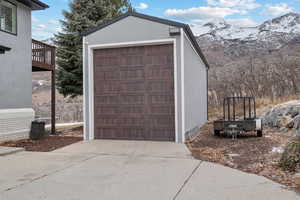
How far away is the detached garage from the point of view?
8461 millimetres

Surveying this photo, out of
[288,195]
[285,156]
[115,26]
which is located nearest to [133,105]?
[115,26]

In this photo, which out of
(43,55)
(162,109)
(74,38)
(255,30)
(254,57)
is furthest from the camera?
(255,30)

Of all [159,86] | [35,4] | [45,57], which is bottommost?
[159,86]

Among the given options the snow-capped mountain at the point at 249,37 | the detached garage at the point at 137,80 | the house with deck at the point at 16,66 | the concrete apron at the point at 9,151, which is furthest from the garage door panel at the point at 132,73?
the snow-capped mountain at the point at 249,37

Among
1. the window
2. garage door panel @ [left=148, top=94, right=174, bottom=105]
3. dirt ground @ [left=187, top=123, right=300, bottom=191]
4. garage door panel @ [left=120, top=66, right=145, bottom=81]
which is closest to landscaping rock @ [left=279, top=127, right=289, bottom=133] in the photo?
dirt ground @ [left=187, top=123, right=300, bottom=191]

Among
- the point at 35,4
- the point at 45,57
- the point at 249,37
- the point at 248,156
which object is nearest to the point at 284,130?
the point at 248,156

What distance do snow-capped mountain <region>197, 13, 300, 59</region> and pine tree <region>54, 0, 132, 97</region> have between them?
33.0 meters

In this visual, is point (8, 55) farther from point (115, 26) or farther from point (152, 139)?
point (152, 139)

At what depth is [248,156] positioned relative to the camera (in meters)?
6.30

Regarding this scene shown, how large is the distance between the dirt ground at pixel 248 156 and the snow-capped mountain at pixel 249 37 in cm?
3608

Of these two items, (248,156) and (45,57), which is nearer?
(248,156)

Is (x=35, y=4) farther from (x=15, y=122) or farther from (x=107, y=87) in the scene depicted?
(x=107, y=87)

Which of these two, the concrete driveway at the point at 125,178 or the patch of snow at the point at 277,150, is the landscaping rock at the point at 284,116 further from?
the concrete driveway at the point at 125,178

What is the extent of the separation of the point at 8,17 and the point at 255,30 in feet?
179
